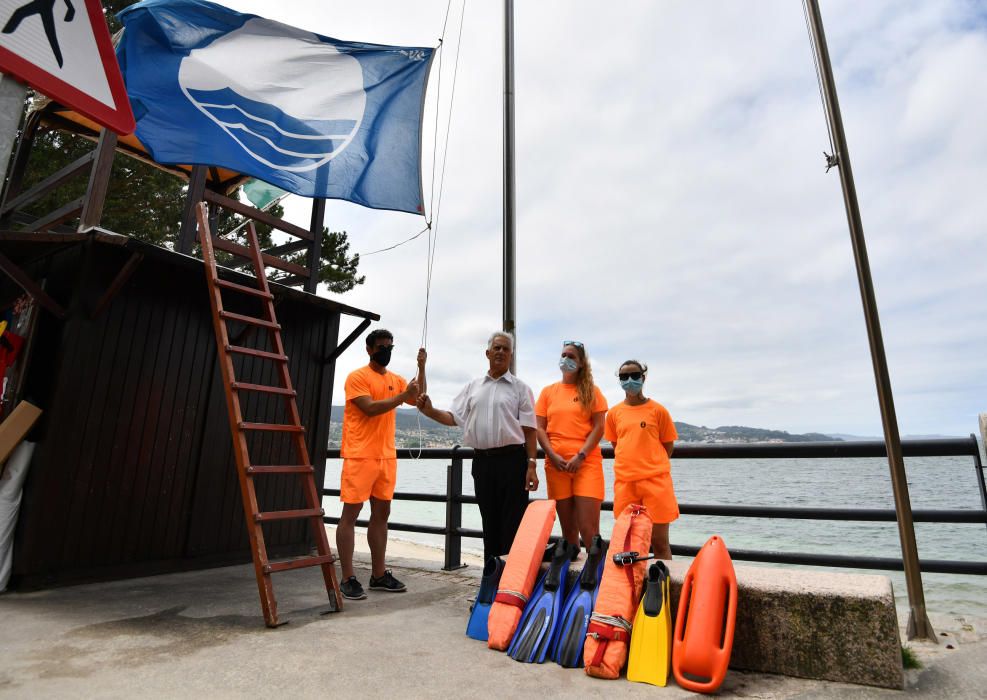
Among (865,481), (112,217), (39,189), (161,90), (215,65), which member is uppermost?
(112,217)

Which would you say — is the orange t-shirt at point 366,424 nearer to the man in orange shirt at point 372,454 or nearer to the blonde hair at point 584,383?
the man in orange shirt at point 372,454

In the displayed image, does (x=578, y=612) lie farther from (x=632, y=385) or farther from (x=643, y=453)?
(x=632, y=385)

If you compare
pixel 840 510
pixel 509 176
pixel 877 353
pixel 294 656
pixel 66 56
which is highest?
pixel 509 176

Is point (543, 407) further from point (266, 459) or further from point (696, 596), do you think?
point (266, 459)

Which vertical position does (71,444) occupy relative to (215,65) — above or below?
below

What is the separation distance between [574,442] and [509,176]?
2.58 meters

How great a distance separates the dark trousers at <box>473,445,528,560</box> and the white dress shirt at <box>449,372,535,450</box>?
109 millimetres

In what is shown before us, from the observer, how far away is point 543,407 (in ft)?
13.9

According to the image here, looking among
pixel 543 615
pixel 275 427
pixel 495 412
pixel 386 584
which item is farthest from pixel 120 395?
pixel 543 615

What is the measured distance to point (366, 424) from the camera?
434cm

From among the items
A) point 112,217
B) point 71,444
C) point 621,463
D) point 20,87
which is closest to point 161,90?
point 71,444

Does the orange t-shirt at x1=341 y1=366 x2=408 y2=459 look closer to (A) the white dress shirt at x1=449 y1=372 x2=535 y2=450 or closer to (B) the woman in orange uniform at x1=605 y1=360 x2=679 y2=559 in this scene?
(A) the white dress shirt at x1=449 y1=372 x2=535 y2=450

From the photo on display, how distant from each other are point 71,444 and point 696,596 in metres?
4.68

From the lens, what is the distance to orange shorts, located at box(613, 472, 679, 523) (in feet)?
12.5
